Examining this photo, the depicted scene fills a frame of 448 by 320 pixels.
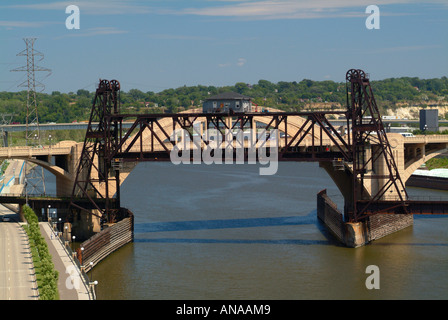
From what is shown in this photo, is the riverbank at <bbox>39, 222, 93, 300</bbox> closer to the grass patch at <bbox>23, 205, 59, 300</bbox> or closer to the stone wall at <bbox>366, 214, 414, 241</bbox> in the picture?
the grass patch at <bbox>23, 205, 59, 300</bbox>

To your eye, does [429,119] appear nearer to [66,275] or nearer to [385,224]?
[385,224]

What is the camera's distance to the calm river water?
4975 cm

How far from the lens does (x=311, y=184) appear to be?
10812 centimetres

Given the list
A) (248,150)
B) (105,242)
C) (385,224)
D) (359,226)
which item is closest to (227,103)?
(248,150)

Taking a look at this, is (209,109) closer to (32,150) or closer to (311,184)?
(32,150)

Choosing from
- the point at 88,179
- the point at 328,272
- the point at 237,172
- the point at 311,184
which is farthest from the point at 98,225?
the point at 237,172

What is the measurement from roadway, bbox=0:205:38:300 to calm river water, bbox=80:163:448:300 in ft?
15.8

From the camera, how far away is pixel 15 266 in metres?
50.9

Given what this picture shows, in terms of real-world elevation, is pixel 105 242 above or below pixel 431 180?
above

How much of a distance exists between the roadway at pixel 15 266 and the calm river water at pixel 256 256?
4.81 m

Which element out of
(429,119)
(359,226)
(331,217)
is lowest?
(331,217)

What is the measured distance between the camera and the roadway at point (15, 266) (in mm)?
44562

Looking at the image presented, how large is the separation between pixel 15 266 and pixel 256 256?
60.1 ft

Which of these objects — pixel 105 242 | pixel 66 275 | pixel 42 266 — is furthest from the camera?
pixel 105 242
